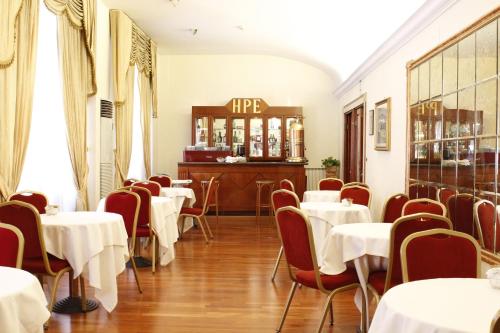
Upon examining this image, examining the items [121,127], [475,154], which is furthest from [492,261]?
[121,127]

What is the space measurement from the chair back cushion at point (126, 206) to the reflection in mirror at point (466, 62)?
134 inches

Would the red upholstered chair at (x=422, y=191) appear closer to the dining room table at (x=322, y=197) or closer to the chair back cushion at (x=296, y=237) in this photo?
the dining room table at (x=322, y=197)

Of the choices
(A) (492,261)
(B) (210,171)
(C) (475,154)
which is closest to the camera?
(A) (492,261)

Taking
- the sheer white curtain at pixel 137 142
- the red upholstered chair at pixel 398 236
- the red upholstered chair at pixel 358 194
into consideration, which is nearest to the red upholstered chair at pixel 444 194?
the red upholstered chair at pixel 358 194

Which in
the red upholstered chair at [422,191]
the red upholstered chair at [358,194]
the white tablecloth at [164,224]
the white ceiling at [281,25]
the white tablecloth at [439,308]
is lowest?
the white tablecloth at [164,224]

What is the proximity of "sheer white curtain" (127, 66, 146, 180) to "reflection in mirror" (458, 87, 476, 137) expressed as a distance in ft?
22.8

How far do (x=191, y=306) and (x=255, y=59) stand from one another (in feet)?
30.5

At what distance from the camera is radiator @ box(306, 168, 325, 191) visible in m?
13.2

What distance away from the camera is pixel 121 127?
8.92 m

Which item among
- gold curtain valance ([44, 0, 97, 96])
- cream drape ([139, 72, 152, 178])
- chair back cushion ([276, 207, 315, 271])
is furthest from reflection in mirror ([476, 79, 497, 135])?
cream drape ([139, 72, 152, 178])

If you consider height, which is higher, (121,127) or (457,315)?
(121,127)

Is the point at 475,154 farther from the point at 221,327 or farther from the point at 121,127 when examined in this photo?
the point at 121,127

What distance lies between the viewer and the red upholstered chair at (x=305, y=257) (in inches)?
140

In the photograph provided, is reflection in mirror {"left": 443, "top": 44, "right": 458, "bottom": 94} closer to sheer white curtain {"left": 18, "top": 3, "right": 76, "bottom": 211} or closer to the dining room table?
the dining room table
